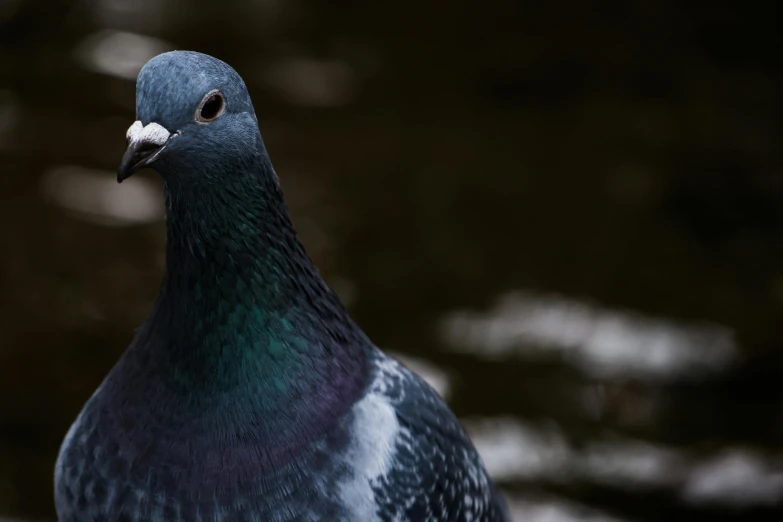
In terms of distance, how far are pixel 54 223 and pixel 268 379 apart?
4.73 meters

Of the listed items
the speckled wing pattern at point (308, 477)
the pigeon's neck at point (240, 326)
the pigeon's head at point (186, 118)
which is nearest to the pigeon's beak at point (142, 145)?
the pigeon's head at point (186, 118)

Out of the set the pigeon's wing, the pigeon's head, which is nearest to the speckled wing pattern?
the pigeon's wing

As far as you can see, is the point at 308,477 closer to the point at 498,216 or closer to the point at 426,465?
the point at 426,465

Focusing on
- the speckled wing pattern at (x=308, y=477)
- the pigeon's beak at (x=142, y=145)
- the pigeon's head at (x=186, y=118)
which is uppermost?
the pigeon's head at (x=186, y=118)

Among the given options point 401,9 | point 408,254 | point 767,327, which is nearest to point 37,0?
point 401,9

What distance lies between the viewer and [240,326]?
9.63 feet

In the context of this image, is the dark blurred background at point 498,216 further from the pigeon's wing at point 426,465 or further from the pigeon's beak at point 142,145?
the pigeon's beak at point 142,145

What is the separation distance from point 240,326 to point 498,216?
4.71 meters

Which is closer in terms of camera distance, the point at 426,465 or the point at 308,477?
the point at 308,477

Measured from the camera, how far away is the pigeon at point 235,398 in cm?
285

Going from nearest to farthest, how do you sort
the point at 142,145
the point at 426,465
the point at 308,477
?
the point at 142,145 → the point at 308,477 → the point at 426,465

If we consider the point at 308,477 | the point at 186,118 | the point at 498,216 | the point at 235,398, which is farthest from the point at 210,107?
the point at 498,216

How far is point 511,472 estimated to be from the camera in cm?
561

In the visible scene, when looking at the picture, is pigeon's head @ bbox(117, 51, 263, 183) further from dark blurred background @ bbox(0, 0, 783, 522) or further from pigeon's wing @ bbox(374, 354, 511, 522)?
dark blurred background @ bbox(0, 0, 783, 522)
